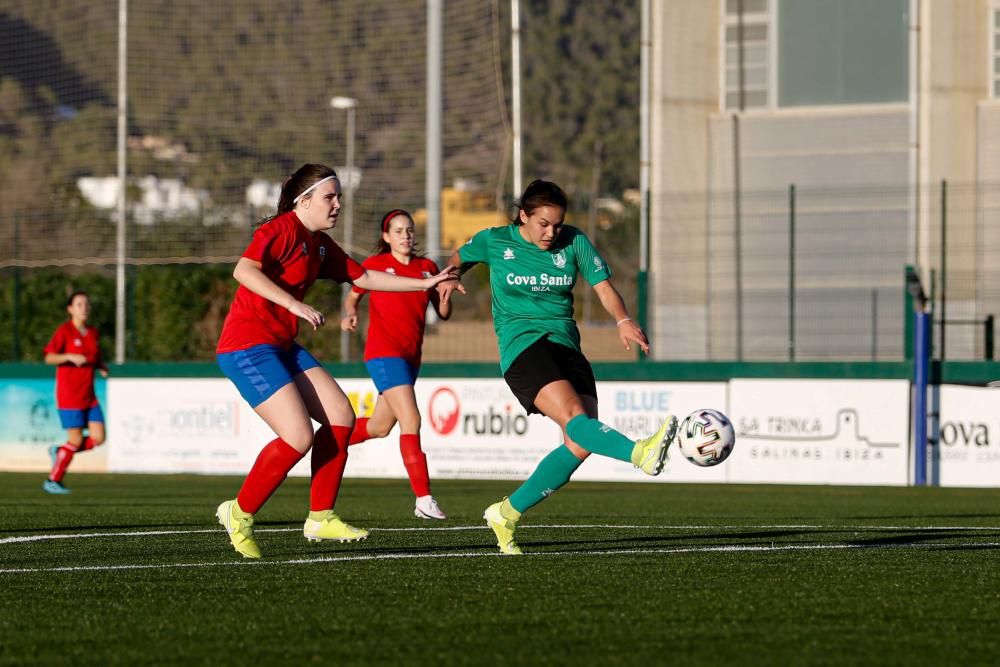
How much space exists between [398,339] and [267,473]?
3683mm

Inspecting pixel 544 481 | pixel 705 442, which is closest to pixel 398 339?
pixel 544 481

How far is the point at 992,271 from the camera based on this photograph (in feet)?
60.2


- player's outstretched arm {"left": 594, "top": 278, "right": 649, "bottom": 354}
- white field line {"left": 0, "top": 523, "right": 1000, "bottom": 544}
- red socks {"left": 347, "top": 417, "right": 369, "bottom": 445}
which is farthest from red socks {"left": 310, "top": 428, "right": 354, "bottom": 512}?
red socks {"left": 347, "top": 417, "right": 369, "bottom": 445}

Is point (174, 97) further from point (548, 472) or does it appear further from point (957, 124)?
point (548, 472)

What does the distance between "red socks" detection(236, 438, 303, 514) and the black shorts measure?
1.06 metres

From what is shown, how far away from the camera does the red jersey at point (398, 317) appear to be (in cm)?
1084

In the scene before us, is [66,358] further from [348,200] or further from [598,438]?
[348,200]

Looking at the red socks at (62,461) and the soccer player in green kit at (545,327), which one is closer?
the soccer player in green kit at (545,327)

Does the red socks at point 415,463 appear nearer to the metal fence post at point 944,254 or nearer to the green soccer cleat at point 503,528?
the green soccer cleat at point 503,528

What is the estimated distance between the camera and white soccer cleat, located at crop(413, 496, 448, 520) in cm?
1018

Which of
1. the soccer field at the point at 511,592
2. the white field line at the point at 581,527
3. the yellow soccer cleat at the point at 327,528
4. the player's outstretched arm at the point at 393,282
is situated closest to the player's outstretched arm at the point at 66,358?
the soccer field at the point at 511,592

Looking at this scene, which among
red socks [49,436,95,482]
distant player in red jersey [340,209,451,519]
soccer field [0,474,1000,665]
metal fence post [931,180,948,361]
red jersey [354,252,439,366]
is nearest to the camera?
soccer field [0,474,1000,665]

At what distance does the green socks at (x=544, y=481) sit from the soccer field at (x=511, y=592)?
0.28m

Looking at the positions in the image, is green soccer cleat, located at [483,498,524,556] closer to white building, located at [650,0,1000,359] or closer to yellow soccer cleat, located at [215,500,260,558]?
yellow soccer cleat, located at [215,500,260,558]
